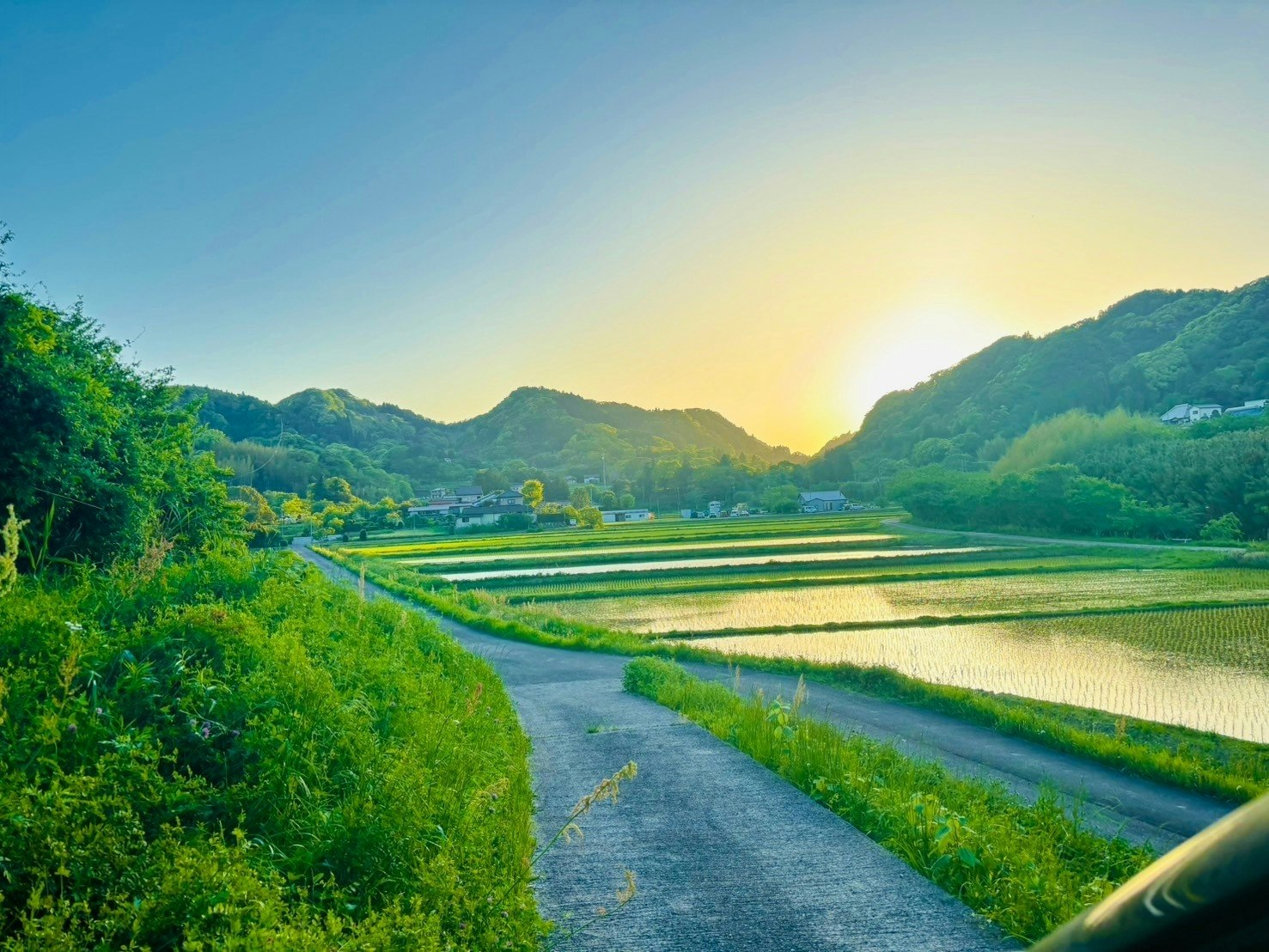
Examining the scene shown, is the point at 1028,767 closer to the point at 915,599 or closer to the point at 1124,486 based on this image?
the point at 915,599

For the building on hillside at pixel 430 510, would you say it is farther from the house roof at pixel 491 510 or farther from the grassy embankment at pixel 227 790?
the grassy embankment at pixel 227 790

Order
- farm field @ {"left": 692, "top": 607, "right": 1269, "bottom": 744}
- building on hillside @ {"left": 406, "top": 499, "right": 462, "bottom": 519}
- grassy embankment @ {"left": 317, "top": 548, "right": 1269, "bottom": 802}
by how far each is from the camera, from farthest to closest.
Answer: building on hillside @ {"left": 406, "top": 499, "right": 462, "bottom": 519} → farm field @ {"left": 692, "top": 607, "right": 1269, "bottom": 744} → grassy embankment @ {"left": 317, "top": 548, "right": 1269, "bottom": 802}

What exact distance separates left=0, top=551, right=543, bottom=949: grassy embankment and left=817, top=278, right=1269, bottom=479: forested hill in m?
103

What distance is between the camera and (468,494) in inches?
4911

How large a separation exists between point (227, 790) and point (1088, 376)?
13132 centimetres

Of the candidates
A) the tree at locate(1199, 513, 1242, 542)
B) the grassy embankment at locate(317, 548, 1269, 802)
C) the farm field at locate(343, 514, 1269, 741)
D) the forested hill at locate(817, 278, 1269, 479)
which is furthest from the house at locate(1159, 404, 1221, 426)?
the grassy embankment at locate(317, 548, 1269, 802)

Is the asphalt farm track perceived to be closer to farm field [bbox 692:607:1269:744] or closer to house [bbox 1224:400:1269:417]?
farm field [bbox 692:607:1269:744]

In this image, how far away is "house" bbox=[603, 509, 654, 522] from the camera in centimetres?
10581

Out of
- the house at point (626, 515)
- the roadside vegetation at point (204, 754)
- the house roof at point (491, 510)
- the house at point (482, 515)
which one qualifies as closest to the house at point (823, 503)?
the house at point (626, 515)

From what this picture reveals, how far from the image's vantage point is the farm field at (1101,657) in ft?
47.0

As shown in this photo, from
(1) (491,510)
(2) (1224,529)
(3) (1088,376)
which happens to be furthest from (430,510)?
(3) (1088,376)

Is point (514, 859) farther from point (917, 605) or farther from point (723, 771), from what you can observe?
point (917, 605)

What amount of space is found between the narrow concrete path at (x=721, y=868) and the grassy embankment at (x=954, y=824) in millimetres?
183

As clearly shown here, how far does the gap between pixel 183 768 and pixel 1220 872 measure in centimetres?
511
